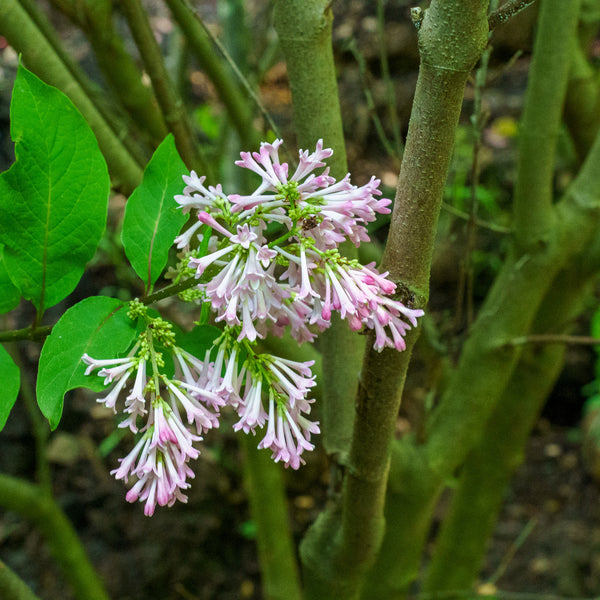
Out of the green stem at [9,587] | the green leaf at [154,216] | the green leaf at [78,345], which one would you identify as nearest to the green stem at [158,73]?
the green leaf at [154,216]

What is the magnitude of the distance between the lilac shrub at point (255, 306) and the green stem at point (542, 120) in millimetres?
924

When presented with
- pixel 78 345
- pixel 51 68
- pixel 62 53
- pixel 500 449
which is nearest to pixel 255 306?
pixel 78 345

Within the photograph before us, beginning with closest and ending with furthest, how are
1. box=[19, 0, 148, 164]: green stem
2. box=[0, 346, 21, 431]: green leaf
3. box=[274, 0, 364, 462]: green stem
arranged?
box=[0, 346, 21, 431]: green leaf < box=[274, 0, 364, 462]: green stem < box=[19, 0, 148, 164]: green stem

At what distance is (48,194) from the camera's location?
72 cm

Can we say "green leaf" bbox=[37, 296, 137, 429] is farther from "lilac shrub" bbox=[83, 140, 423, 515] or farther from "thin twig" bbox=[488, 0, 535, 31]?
"thin twig" bbox=[488, 0, 535, 31]

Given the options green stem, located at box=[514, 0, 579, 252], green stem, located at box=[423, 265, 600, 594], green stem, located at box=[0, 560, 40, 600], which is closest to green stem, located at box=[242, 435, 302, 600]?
green stem, located at box=[423, 265, 600, 594]

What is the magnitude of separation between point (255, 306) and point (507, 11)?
38 cm

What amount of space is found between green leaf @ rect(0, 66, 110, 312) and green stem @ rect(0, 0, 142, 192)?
447 millimetres

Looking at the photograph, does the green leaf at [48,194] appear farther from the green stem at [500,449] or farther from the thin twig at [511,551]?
the thin twig at [511,551]

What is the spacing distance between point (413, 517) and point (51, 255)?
1.08m

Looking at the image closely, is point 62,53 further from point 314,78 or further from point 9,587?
point 9,587

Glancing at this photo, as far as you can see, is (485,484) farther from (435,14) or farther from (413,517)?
(435,14)

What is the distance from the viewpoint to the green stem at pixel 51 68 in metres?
1.05

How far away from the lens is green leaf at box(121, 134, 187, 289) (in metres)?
0.75
